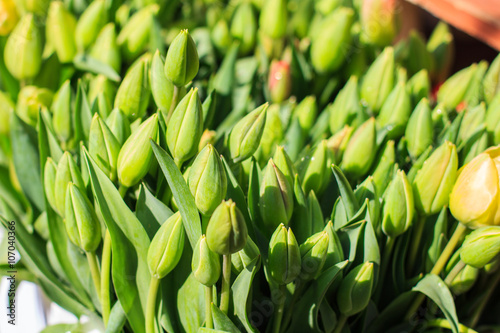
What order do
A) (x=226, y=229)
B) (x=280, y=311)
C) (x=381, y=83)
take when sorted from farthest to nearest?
(x=381, y=83)
(x=280, y=311)
(x=226, y=229)

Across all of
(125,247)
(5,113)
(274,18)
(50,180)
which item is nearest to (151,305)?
(125,247)

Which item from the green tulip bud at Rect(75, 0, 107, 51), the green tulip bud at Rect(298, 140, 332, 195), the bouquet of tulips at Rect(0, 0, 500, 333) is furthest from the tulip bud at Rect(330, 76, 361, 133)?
the green tulip bud at Rect(75, 0, 107, 51)

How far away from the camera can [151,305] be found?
46 centimetres

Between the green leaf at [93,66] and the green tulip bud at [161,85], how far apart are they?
0.55ft

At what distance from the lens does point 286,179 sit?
1.48 ft

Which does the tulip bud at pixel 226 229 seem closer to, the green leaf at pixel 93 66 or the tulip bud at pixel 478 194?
the tulip bud at pixel 478 194

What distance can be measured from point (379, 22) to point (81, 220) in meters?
0.55

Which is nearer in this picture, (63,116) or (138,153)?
(138,153)

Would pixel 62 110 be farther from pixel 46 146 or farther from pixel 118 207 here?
pixel 118 207

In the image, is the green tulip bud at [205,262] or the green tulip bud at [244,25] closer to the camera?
the green tulip bud at [205,262]

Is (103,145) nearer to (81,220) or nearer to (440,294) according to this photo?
(81,220)

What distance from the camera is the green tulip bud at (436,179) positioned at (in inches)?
19.5

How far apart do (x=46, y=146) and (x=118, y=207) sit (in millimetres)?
156

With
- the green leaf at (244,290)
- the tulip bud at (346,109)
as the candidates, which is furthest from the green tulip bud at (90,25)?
the green leaf at (244,290)
